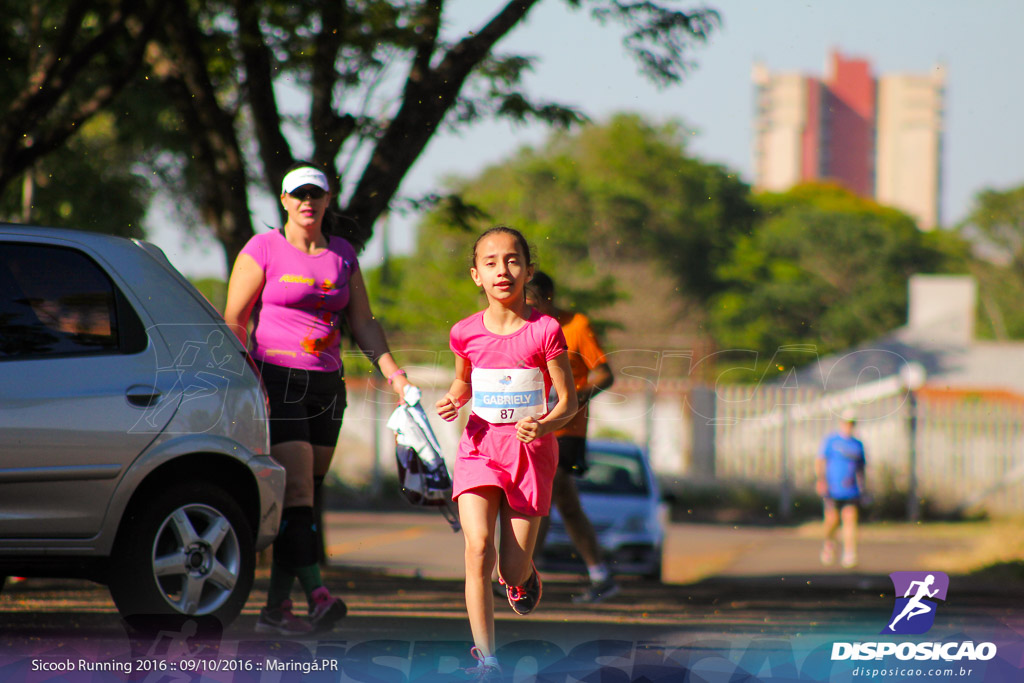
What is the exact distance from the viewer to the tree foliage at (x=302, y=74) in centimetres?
852

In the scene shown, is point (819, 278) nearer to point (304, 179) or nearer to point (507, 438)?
point (304, 179)

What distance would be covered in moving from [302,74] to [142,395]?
627cm

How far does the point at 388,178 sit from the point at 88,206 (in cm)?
499

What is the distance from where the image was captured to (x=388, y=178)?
8.48 metres

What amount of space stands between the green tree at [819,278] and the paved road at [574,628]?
5232 centimetres

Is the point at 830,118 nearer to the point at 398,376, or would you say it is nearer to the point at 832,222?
the point at 832,222

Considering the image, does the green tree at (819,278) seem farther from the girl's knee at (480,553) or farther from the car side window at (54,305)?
the girl's knee at (480,553)

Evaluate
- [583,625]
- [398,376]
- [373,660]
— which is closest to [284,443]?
[398,376]

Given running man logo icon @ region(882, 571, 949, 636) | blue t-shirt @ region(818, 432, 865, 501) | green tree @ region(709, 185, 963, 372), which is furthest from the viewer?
green tree @ region(709, 185, 963, 372)

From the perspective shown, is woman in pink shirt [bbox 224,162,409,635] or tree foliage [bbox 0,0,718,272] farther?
tree foliage [bbox 0,0,718,272]

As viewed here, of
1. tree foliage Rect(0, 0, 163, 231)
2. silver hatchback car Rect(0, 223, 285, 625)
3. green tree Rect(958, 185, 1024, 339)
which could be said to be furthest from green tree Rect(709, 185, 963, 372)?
silver hatchback car Rect(0, 223, 285, 625)

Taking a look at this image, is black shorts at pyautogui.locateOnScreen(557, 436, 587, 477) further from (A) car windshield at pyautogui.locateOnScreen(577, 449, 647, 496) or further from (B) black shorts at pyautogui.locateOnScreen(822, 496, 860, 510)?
(B) black shorts at pyautogui.locateOnScreen(822, 496, 860, 510)

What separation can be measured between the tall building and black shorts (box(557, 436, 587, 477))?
143 metres

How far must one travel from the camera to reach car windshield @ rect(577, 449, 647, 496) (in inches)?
489
